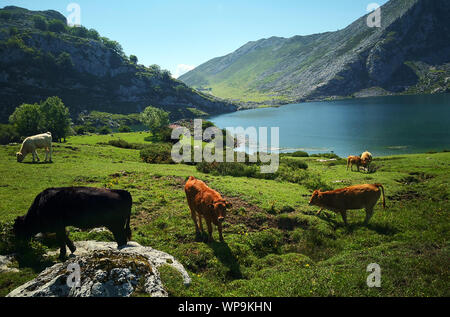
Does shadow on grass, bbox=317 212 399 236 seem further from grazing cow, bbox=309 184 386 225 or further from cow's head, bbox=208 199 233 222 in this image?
cow's head, bbox=208 199 233 222

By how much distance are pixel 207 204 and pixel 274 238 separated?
4.60 m

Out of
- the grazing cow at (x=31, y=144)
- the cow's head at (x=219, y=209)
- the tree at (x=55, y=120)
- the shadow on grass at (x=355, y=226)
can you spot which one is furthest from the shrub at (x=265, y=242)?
the tree at (x=55, y=120)

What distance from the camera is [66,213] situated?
32.3 feet

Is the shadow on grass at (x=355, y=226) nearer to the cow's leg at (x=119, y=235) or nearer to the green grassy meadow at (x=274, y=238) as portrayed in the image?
the green grassy meadow at (x=274, y=238)

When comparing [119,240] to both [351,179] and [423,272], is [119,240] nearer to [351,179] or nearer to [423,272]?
[423,272]

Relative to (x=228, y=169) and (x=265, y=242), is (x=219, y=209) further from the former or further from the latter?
(x=228, y=169)

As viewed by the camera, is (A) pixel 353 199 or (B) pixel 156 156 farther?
(B) pixel 156 156

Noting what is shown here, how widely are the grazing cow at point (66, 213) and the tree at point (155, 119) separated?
76021mm

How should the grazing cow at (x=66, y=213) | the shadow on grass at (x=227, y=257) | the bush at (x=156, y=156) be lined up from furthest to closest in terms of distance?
1. the bush at (x=156, y=156)
2. the shadow on grass at (x=227, y=257)
3. the grazing cow at (x=66, y=213)

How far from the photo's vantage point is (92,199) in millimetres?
9945

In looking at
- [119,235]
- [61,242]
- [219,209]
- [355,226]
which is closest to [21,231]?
[61,242]

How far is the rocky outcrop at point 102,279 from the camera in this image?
692cm

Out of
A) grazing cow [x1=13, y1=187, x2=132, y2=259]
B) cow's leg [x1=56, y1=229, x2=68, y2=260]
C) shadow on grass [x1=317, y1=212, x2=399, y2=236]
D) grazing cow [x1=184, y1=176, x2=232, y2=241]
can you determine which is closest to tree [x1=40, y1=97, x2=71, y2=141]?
grazing cow [x1=13, y1=187, x2=132, y2=259]

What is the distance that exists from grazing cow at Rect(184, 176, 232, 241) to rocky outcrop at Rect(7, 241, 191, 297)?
4.07m
